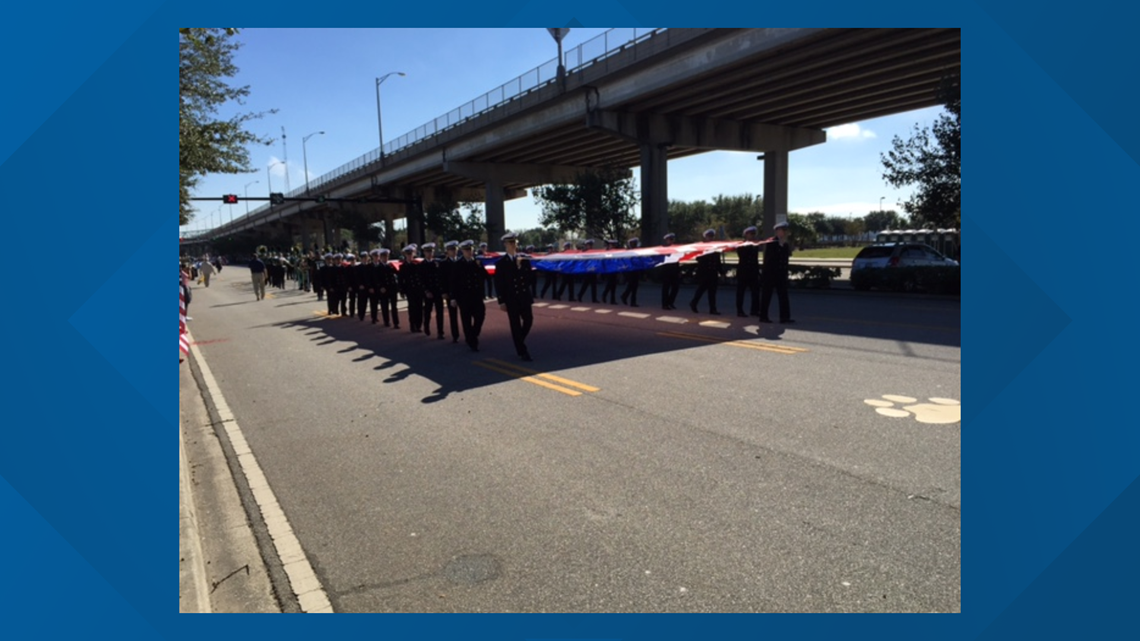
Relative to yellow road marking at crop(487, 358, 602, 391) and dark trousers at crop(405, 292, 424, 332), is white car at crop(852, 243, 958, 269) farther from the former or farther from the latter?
yellow road marking at crop(487, 358, 602, 391)

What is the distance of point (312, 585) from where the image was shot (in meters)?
3.79

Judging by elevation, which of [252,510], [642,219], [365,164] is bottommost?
[252,510]

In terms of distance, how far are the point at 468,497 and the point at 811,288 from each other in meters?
19.4

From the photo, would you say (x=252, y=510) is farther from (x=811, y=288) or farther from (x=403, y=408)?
(x=811, y=288)

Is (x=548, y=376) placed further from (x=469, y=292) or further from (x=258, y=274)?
(x=258, y=274)

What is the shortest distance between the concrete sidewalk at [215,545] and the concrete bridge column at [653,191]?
3164cm

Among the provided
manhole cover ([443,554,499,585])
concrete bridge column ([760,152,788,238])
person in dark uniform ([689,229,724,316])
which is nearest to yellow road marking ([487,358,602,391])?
manhole cover ([443,554,499,585])

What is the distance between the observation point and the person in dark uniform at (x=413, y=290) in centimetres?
1480

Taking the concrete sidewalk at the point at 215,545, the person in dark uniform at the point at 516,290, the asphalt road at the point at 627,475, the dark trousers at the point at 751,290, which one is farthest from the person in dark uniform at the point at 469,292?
the dark trousers at the point at 751,290

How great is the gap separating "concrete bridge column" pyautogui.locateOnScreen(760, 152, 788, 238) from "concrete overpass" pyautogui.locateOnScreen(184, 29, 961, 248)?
6 centimetres

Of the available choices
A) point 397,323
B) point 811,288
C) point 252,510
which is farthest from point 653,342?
point 811,288

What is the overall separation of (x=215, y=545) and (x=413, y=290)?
1067cm

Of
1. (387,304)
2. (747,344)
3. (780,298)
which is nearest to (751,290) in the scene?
(780,298)

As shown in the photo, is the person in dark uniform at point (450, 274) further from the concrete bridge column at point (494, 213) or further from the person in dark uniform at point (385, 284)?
the concrete bridge column at point (494, 213)
